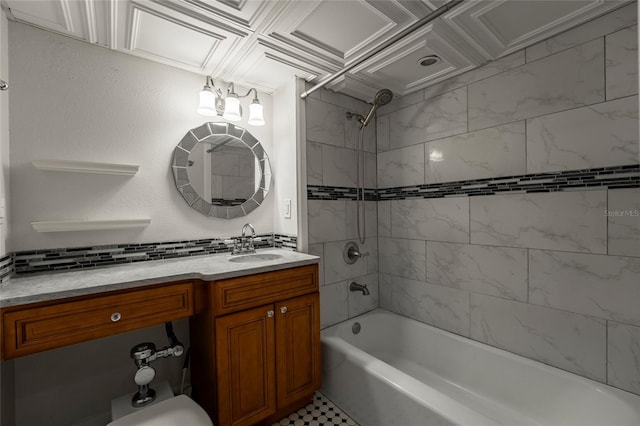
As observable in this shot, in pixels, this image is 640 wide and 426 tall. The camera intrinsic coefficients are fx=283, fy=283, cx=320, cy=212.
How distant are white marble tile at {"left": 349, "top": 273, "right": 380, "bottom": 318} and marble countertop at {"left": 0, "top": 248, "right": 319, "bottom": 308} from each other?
0.78 meters

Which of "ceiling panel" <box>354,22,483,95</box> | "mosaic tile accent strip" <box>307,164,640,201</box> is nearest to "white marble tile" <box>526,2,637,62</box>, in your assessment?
"ceiling panel" <box>354,22,483,95</box>

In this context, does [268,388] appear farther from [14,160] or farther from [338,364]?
[14,160]

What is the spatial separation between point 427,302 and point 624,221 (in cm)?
123

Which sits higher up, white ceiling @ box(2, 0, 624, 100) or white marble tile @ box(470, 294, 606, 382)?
white ceiling @ box(2, 0, 624, 100)

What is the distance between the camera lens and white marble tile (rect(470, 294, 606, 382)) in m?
1.48

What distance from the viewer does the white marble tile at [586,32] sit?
1357mm

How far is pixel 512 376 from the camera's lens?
1.69 metres

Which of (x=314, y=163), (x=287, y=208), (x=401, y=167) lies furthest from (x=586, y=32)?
(x=287, y=208)

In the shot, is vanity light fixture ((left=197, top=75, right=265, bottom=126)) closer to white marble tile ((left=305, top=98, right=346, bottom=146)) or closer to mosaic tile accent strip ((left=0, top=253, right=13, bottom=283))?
white marble tile ((left=305, top=98, right=346, bottom=146))

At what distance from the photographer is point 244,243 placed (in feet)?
6.57

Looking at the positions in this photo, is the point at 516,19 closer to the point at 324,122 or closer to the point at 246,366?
the point at 324,122

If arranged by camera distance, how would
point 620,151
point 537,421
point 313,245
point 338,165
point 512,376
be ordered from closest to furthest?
point 620,151 → point 537,421 → point 512,376 → point 313,245 → point 338,165

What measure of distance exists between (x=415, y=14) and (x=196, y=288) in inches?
69.6

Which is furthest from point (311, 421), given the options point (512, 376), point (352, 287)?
point (512, 376)
